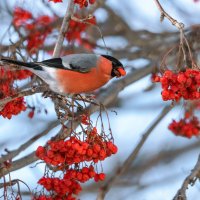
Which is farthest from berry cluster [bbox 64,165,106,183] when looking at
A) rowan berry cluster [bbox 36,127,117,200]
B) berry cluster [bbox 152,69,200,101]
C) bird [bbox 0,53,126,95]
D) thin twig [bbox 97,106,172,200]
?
thin twig [bbox 97,106,172,200]

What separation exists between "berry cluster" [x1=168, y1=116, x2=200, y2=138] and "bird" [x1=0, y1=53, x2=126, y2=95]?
935 mm

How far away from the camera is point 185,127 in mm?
4707

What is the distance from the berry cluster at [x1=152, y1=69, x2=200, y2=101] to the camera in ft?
9.45

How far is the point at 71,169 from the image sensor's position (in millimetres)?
3086

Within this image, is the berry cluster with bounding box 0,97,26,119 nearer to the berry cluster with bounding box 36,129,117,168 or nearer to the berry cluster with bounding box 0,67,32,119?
the berry cluster with bounding box 0,67,32,119

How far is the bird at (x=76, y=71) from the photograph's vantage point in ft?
12.2

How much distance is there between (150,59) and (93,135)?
2.11 metres

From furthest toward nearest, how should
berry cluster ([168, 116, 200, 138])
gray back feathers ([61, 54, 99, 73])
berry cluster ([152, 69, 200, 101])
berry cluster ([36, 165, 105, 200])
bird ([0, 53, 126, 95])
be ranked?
1. berry cluster ([168, 116, 200, 138])
2. gray back feathers ([61, 54, 99, 73])
3. bird ([0, 53, 126, 95])
4. berry cluster ([36, 165, 105, 200])
5. berry cluster ([152, 69, 200, 101])

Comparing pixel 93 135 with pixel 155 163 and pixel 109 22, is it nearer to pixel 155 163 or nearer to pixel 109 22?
pixel 109 22

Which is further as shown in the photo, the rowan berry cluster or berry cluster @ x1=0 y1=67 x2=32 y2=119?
berry cluster @ x1=0 y1=67 x2=32 y2=119

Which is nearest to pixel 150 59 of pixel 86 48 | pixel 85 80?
pixel 86 48

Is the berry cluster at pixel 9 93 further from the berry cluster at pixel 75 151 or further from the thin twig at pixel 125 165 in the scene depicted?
the thin twig at pixel 125 165

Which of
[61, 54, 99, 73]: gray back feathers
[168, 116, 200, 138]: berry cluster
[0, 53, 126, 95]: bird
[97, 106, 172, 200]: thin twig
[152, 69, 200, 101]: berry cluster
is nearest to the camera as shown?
[152, 69, 200, 101]: berry cluster

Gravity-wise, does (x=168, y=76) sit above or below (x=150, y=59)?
below
